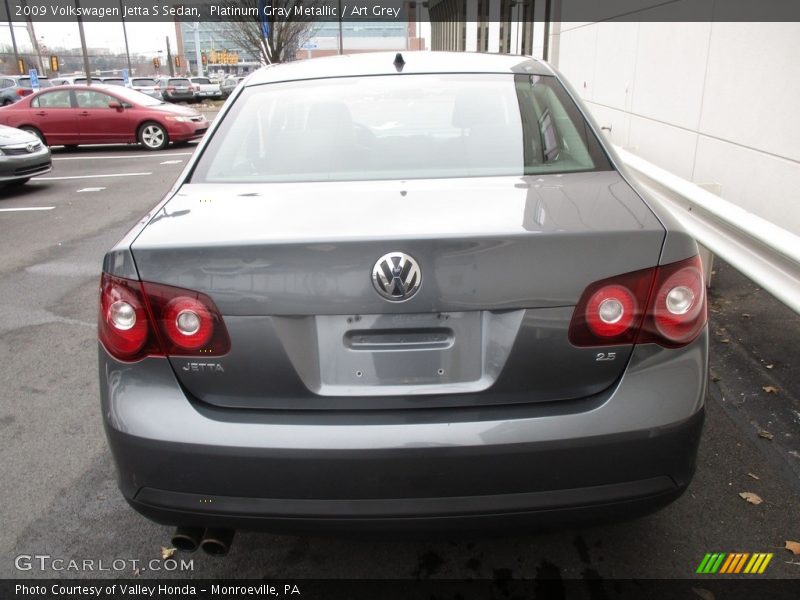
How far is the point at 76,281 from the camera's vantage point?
620cm

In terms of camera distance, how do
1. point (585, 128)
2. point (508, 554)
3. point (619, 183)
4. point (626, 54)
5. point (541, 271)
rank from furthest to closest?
1. point (626, 54)
2. point (585, 128)
3. point (508, 554)
4. point (619, 183)
5. point (541, 271)

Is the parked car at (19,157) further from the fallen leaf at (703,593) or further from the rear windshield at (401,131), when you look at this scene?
the fallen leaf at (703,593)

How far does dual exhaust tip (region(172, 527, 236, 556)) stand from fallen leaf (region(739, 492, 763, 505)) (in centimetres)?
209

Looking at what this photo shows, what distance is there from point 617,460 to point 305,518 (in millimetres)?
880

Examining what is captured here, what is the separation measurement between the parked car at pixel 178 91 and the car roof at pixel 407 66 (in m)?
38.9

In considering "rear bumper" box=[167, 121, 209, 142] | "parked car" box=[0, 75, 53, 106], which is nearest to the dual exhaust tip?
"rear bumper" box=[167, 121, 209, 142]

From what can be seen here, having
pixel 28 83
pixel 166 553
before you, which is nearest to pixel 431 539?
pixel 166 553

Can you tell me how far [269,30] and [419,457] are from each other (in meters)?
29.8

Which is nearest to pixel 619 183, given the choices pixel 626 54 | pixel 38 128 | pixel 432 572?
pixel 432 572

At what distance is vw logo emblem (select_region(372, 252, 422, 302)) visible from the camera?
1803mm

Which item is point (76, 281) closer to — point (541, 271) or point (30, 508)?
point (30, 508)

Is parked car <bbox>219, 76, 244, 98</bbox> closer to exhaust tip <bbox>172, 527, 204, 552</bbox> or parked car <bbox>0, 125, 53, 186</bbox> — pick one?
parked car <bbox>0, 125, 53, 186</bbox>

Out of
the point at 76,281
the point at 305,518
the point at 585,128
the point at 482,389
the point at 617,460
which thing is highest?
the point at 585,128

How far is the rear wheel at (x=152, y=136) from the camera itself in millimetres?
16266
